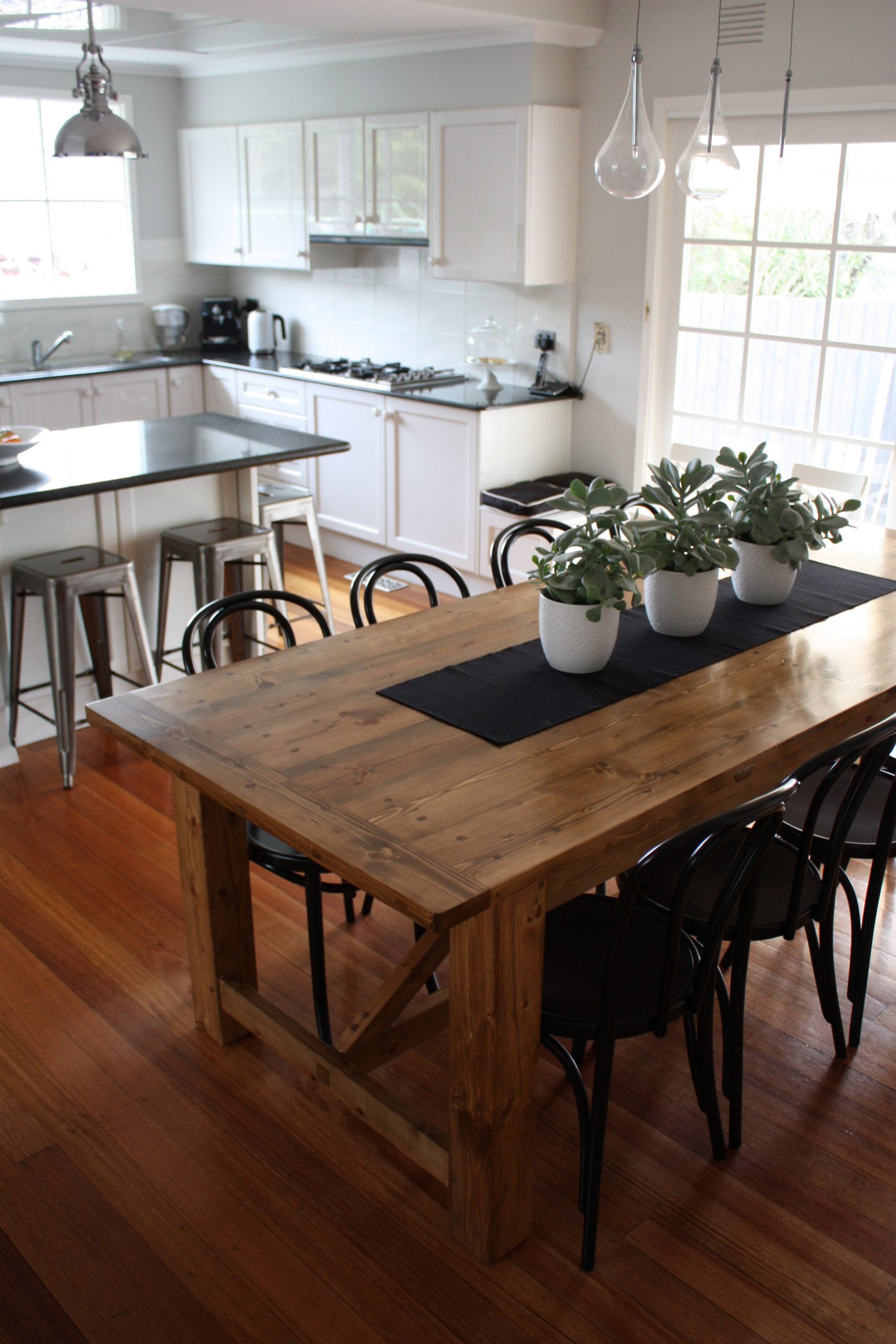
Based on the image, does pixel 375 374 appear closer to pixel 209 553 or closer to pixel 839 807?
pixel 209 553

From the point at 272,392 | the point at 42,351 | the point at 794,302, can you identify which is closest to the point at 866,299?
the point at 794,302

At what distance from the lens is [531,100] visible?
15.7 feet

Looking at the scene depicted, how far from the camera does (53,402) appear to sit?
19.8 ft

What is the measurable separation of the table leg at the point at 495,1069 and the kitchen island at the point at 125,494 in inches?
87.6

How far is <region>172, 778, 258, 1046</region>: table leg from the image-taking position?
7.67ft

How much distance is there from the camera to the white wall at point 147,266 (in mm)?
6422

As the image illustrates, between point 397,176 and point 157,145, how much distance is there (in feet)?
7.00

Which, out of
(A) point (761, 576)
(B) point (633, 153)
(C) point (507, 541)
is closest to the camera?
(B) point (633, 153)

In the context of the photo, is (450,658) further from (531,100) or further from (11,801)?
(531,100)

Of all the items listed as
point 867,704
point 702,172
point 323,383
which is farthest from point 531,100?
point 867,704

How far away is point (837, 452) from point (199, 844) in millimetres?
3233

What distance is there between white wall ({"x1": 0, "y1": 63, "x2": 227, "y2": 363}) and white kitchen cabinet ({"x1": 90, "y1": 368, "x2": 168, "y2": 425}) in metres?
0.60

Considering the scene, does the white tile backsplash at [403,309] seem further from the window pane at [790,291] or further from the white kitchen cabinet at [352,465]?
the window pane at [790,291]

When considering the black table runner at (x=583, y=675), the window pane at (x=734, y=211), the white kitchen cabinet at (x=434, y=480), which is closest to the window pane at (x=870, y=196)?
the window pane at (x=734, y=211)
